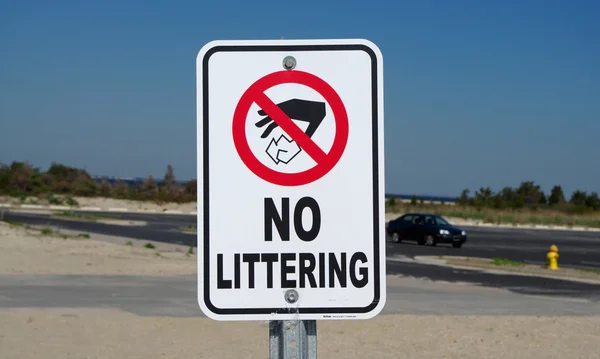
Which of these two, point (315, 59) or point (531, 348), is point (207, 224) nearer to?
point (315, 59)

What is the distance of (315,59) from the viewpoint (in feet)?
8.36

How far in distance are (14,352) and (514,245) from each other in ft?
106

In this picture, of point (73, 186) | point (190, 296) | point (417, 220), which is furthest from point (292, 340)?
point (73, 186)

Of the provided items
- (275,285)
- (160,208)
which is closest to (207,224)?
(275,285)

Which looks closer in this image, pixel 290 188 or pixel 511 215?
pixel 290 188

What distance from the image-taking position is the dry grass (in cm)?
7243

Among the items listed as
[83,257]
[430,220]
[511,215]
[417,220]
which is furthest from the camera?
[511,215]

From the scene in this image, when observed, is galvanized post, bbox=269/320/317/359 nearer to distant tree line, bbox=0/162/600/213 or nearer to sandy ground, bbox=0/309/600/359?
sandy ground, bbox=0/309/600/359

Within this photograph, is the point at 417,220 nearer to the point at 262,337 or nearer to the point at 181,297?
the point at 181,297

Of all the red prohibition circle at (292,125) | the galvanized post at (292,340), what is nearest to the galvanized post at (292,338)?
the galvanized post at (292,340)

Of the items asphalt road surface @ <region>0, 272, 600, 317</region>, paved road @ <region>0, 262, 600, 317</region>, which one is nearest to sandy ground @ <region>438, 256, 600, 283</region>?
paved road @ <region>0, 262, 600, 317</region>

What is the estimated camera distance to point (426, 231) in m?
38.6

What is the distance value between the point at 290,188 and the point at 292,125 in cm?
18

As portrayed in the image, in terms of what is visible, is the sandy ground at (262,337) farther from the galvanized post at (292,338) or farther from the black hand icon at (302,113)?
the black hand icon at (302,113)
